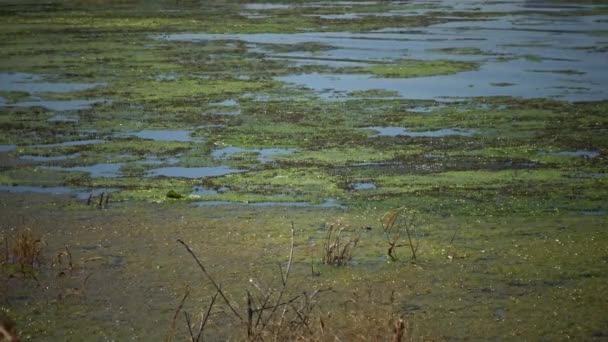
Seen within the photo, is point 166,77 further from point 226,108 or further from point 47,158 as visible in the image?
point 47,158

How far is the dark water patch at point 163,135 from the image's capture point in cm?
856

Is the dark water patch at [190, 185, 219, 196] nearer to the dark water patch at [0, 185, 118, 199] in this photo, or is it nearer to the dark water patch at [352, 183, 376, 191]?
the dark water patch at [0, 185, 118, 199]

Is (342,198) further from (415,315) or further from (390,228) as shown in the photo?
(415,315)

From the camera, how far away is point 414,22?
2020 cm

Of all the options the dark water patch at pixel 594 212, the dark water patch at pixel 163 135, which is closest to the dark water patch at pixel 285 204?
the dark water patch at pixel 594 212

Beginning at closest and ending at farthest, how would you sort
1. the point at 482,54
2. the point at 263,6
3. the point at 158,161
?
the point at 158,161 → the point at 482,54 → the point at 263,6

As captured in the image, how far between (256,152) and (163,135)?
Answer: 3.74 ft

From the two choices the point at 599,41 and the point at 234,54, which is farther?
the point at 599,41

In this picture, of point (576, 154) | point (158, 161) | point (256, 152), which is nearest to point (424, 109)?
point (576, 154)

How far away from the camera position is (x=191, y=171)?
7473mm

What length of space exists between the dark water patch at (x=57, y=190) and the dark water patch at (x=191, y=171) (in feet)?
1.75

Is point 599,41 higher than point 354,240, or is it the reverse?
point 354,240

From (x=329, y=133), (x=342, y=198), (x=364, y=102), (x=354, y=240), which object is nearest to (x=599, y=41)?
(x=364, y=102)

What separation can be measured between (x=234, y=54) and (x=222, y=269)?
32.0 ft
